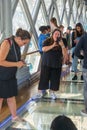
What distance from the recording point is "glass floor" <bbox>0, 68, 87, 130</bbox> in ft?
15.5

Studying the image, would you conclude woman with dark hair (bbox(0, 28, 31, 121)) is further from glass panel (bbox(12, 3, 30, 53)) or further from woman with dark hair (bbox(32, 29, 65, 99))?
glass panel (bbox(12, 3, 30, 53))

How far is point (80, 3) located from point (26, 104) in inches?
576

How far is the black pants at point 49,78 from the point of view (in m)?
5.96

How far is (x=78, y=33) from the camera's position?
7.80m

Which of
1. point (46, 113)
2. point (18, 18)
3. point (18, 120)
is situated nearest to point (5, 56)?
point (18, 120)

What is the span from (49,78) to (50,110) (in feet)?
2.53

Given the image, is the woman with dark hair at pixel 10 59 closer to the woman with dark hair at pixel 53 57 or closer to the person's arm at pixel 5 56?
the person's arm at pixel 5 56

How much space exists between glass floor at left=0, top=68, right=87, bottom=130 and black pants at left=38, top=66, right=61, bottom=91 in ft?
0.88

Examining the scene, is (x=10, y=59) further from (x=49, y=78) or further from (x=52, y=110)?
(x=49, y=78)

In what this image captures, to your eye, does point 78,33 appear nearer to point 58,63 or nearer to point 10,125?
point 58,63

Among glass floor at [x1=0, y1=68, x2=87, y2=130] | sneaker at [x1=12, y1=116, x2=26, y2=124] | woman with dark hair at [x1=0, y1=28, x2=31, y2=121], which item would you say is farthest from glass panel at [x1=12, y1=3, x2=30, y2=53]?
woman with dark hair at [x1=0, y1=28, x2=31, y2=121]

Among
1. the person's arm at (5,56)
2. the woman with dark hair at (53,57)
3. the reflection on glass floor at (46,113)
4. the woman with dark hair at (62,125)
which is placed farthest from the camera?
the woman with dark hair at (53,57)

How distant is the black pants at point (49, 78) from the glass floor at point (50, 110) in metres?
0.27

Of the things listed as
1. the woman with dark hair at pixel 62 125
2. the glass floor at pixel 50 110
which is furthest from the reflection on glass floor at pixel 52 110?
the woman with dark hair at pixel 62 125
